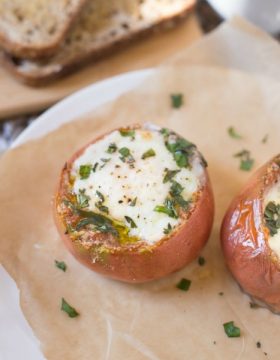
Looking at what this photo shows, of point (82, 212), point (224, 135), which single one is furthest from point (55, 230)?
point (224, 135)

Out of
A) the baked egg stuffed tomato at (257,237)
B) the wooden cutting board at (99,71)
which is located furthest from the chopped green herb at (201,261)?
the wooden cutting board at (99,71)

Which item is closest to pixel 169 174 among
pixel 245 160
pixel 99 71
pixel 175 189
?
pixel 175 189

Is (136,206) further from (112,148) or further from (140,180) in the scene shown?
(112,148)

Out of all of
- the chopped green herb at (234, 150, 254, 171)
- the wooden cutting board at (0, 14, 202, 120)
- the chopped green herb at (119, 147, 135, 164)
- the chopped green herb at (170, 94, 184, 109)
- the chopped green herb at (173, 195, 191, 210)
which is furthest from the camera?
the wooden cutting board at (0, 14, 202, 120)

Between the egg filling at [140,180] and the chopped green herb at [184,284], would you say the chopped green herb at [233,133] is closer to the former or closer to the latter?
the egg filling at [140,180]

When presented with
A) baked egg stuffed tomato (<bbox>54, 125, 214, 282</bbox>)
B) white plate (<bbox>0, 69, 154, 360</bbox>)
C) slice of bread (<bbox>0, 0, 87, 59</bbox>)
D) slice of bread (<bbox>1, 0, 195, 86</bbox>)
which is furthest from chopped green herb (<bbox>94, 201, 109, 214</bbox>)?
slice of bread (<bbox>0, 0, 87, 59</bbox>)

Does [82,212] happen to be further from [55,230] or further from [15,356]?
[15,356]

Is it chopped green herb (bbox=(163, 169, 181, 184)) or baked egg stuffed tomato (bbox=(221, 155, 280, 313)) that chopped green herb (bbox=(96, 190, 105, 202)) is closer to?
chopped green herb (bbox=(163, 169, 181, 184))
